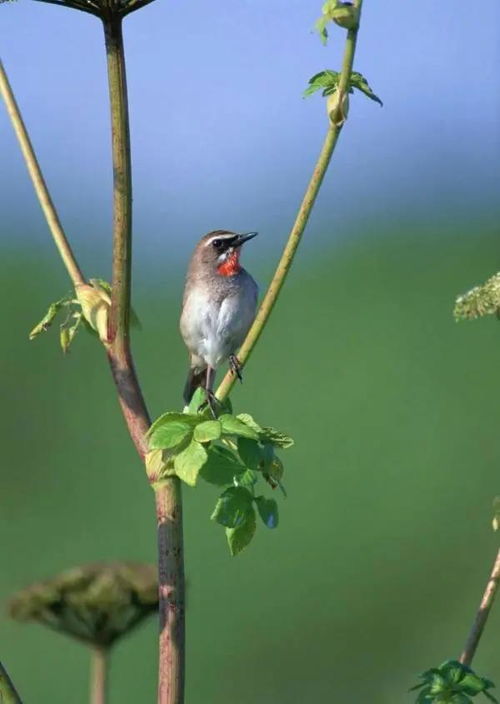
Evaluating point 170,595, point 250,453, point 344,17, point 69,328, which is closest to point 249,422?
point 250,453

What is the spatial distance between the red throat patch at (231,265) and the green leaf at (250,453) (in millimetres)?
3054

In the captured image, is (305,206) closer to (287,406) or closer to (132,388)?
(132,388)

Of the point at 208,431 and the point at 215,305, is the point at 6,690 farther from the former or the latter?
the point at 215,305

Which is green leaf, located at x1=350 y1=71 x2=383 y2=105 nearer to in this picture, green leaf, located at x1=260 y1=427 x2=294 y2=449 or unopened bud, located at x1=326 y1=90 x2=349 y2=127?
unopened bud, located at x1=326 y1=90 x2=349 y2=127

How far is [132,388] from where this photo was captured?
2211mm

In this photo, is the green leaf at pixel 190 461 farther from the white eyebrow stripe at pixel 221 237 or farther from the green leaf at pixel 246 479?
the white eyebrow stripe at pixel 221 237

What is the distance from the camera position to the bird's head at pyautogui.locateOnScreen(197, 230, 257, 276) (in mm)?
5238

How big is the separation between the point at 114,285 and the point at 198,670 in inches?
238

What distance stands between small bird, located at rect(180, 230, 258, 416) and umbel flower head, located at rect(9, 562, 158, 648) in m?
2.07

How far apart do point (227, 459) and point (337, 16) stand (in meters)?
0.71

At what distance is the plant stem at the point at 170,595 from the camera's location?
2012mm

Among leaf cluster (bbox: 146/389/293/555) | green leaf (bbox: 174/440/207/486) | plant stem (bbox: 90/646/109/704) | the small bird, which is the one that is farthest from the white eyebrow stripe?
green leaf (bbox: 174/440/207/486)

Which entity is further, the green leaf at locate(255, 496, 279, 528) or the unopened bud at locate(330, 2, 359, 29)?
the green leaf at locate(255, 496, 279, 528)

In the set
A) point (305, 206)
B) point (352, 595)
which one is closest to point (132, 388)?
point (305, 206)
